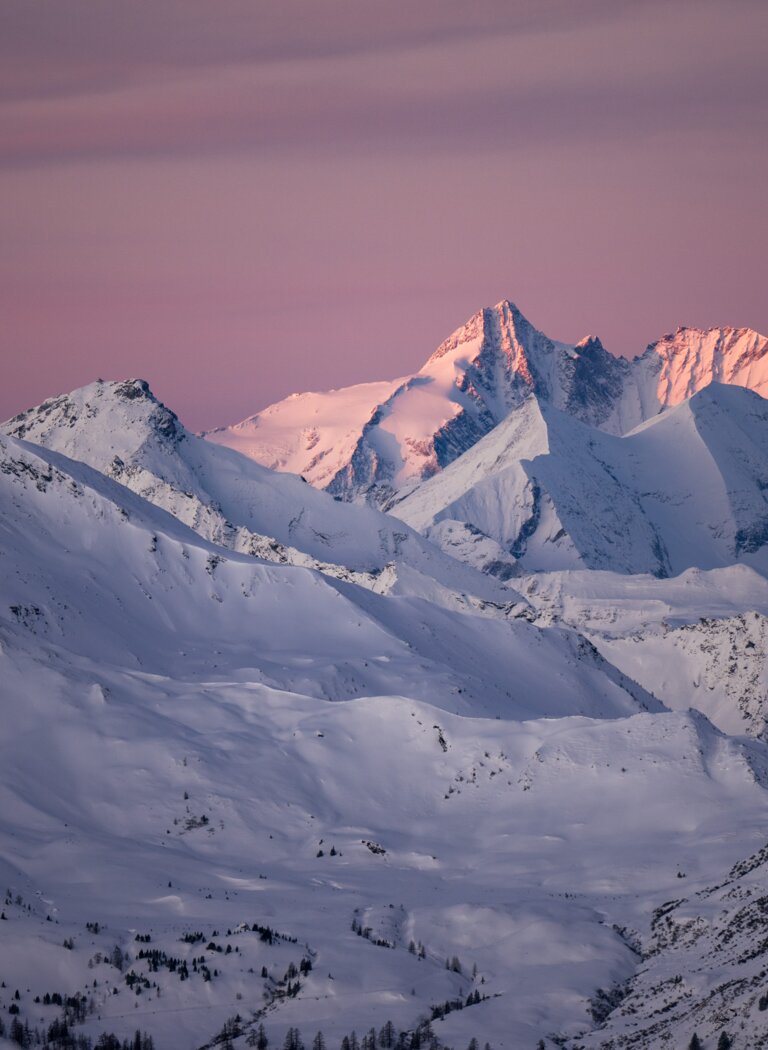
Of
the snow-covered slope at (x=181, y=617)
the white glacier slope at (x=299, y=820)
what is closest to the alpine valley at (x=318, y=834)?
the white glacier slope at (x=299, y=820)

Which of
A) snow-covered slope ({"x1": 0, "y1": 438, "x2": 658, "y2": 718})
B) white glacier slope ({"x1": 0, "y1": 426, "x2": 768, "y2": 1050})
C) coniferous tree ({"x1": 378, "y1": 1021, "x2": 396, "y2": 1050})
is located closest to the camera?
coniferous tree ({"x1": 378, "y1": 1021, "x2": 396, "y2": 1050})

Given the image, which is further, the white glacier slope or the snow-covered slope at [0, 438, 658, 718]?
the snow-covered slope at [0, 438, 658, 718]

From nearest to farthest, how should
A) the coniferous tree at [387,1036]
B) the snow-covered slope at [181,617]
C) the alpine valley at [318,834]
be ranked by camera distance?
the coniferous tree at [387,1036]
the alpine valley at [318,834]
the snow-covered slope at [181,617]

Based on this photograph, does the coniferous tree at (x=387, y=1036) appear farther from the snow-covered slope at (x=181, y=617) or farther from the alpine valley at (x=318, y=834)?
the snow-covered slope at (x=181, y=617)

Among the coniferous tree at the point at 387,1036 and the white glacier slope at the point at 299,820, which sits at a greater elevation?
the coniferous tree at the point at 387,1036

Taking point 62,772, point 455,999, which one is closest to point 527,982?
point 455,999

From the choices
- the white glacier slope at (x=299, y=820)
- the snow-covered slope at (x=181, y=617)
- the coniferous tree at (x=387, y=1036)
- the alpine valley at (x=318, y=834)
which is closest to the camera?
the coniferous tree at (x=387, y=1036)

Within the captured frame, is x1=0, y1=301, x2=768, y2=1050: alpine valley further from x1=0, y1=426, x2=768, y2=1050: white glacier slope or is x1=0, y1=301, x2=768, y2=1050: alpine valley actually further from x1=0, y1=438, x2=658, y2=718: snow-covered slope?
x1=0, y1=438, x2=658, y2=718: snow-covered slope

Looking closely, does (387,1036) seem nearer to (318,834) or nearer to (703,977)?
(703,977)

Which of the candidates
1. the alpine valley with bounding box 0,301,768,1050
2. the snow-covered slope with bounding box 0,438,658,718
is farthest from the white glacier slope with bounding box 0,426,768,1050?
the snow-covered slope with bounding box 0,438,658,718

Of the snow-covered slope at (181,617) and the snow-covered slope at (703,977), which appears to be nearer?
the snow-covered slope at (703,977)

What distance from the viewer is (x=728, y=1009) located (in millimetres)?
68875

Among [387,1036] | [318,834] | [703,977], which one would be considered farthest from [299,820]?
[703,977]

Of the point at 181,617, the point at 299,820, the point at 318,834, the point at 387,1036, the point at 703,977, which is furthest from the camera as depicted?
the point at 181,617
